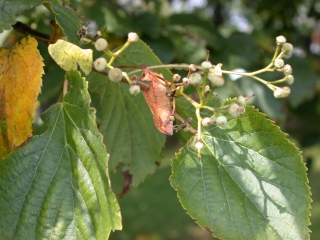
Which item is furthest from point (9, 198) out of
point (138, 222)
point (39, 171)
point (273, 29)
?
point (138, 222)

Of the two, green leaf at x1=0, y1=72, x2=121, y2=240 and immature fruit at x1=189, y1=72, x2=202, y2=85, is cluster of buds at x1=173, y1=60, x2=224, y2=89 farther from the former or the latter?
green leaf at x1=0, y1=72, x2=121, y2=240

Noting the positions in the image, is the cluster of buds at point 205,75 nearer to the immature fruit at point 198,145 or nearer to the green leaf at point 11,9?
the immature fruit at point 198,145

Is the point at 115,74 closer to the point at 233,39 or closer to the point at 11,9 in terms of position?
the point at 11,9

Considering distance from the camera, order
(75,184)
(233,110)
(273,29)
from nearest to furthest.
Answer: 1. (233,110)
2. (75,184)
3. (273,29)

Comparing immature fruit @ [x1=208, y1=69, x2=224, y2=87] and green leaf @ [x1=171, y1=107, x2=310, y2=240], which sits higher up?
immature fruit @ [x1=208, y1=69, x2=224, y2=87]

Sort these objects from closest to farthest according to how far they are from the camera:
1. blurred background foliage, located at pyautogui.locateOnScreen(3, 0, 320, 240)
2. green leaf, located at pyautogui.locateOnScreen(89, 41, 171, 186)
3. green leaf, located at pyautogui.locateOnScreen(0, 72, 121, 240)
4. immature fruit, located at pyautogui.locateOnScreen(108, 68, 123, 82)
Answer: immature fruit, located at pyautogui.locateOnScreen(108, 68, 123, 82), green leaf, located at pyautogui.locateOnScreen(0, 72, 121, 240), green leaf, located at pyautogui.locateOnScreen(89, 41, 171, 186), blurred background foliage, located at pyautogui.locateOnScreen(3, 0, 320, 240)

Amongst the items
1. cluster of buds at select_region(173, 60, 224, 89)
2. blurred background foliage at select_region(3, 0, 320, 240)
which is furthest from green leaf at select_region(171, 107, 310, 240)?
blurred background foliage at select_region(3, 0, 320, 240)

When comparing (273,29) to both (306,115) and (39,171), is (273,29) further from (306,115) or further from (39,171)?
(39,171)

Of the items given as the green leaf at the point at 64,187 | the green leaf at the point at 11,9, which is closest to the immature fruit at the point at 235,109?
the green leaf at the point at 64,187
